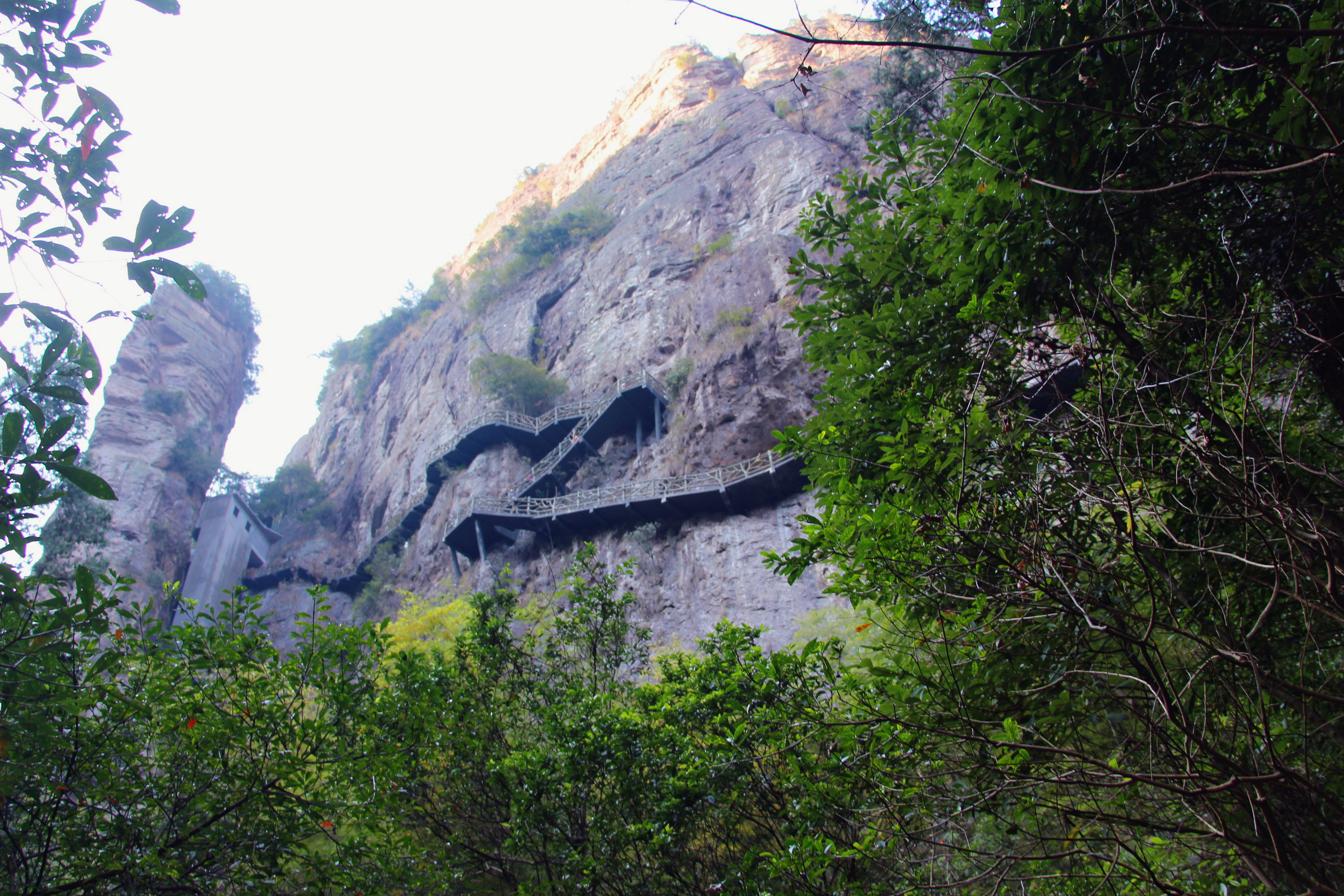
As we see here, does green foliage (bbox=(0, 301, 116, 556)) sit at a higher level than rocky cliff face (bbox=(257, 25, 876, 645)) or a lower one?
lower

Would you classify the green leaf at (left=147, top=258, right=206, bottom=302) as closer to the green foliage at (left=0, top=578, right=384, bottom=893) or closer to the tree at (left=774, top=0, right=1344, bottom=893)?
the green foliage at (left=0, top=578, right=384, bottom=893)

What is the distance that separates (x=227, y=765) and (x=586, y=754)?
90.9 inches

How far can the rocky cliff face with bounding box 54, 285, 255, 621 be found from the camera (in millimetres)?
26969

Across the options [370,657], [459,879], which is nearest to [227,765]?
[370,657]

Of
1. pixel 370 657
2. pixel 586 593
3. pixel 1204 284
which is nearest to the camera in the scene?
pixel 1204 284

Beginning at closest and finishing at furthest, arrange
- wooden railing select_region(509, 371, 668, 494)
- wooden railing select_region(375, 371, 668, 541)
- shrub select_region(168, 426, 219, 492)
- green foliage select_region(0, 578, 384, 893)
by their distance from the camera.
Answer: green foliage select_region(0, 578, 384, 893) < wooden railing select_region(509, 371, 668, 494) < wooden railing select_region(375, 371, 668, 541) < shrub select_region(168, 426, 219, 492)

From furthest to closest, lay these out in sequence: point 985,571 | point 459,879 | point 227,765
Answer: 1. point 459,879
2. point 227,765
3. point 985,571

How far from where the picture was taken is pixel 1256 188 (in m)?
3.01

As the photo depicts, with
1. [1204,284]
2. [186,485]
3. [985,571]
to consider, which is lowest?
[985,571]

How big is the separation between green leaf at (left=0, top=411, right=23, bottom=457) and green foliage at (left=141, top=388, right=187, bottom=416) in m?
36.9

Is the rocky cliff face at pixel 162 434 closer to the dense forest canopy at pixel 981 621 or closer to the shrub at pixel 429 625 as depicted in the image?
the shrub at pixel 429 625

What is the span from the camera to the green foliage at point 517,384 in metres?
25.3

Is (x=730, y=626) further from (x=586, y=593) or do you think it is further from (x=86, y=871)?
(x=86, y=871)

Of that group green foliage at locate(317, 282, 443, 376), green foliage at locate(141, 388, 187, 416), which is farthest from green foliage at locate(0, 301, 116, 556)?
green foliage at locate(317, 282, 443, 376)
